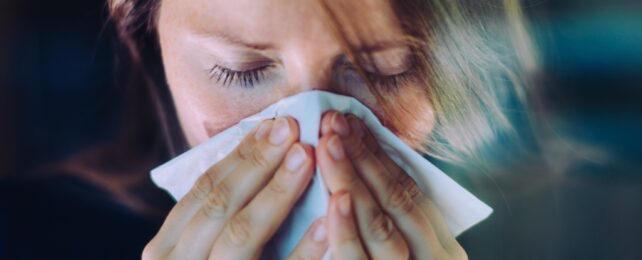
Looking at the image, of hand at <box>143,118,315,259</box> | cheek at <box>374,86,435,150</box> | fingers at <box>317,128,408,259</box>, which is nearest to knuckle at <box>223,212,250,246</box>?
hand at <box>143,118,315,259</box>

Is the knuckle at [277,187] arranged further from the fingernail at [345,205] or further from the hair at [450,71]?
the hair at [450,71]

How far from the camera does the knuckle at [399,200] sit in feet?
2.61

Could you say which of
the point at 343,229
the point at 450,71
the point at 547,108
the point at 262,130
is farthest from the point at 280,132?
the point at 547,108

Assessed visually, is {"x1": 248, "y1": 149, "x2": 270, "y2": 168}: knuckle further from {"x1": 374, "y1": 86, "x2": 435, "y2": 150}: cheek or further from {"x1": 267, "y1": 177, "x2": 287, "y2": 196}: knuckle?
{"x1": 374, "y1": 86, "x2": 435, "y2": 150}: cheek

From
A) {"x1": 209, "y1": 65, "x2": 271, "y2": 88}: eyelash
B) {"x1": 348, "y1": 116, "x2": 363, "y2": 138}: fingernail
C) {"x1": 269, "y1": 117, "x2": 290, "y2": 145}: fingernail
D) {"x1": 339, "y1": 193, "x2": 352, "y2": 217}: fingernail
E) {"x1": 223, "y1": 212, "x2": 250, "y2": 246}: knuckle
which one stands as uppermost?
{"x1": 209, "y1": 65, "x2": 271, "y2": 88}: eyelash

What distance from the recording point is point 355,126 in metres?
0.81

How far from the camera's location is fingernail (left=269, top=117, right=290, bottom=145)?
2.59 feet

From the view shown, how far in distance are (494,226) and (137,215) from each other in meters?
0.47

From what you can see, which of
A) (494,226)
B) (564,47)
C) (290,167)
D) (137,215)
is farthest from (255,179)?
(564,47)

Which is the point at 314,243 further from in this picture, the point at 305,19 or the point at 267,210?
the point at 305,19

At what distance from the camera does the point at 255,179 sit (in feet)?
2.58

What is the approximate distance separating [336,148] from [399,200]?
0.32 feet

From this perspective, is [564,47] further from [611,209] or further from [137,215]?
[137,215]

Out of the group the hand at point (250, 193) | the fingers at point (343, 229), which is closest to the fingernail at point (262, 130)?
the hand at point (250, 193)
